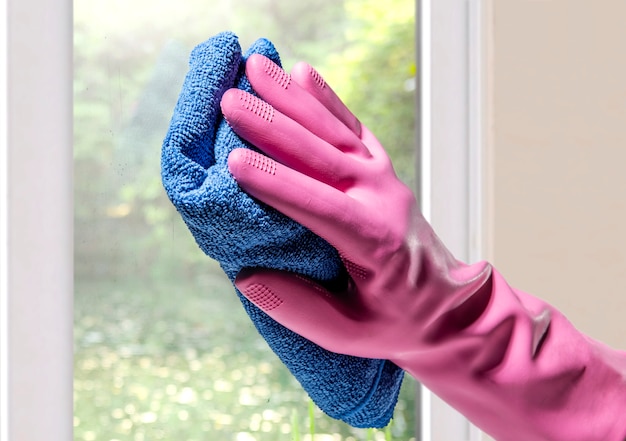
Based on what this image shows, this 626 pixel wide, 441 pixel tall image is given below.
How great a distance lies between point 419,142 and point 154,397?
1.69 ft

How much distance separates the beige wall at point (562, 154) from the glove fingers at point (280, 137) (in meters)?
0.57

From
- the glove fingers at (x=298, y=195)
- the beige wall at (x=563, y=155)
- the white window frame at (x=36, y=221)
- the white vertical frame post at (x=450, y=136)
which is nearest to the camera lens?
the glove fingers at (x=298, y=195)

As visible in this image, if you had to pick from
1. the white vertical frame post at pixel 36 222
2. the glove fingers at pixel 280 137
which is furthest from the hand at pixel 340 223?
the white vertical frame post at pixel 36 222

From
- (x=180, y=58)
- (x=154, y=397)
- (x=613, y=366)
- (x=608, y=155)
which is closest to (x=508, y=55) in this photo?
(x=608, y=155)

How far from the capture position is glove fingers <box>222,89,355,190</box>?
38 cm

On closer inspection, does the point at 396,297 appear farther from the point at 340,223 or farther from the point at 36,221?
the point at 36,221

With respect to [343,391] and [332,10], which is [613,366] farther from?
[332,10]

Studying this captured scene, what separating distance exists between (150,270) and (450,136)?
18.2 inches

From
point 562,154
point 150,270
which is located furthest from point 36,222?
point 562,154

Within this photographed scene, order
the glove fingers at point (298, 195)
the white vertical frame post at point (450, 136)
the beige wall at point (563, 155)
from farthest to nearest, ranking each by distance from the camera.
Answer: the white vertical frame post at point (450, 136)
the beige wall at point (563, 155)
the glove fingers at point (298, 195)

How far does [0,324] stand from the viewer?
767mm

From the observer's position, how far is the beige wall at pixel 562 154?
0.87m

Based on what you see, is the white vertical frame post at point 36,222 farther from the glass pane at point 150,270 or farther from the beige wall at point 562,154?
the beige wall at point 562,154

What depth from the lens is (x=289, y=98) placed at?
1.32 ft
